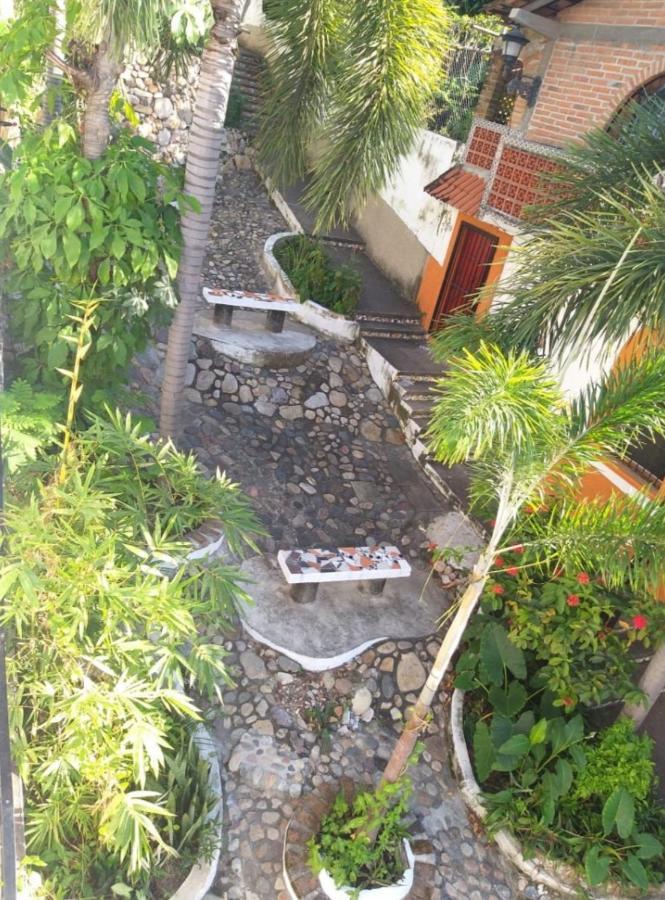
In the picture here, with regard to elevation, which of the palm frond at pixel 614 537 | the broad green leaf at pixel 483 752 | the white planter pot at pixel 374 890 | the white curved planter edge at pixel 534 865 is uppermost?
the palm frond at pixel 614 537

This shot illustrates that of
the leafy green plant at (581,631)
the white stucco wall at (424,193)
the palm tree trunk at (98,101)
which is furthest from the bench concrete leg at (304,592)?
the white stucco wall at (424,193)

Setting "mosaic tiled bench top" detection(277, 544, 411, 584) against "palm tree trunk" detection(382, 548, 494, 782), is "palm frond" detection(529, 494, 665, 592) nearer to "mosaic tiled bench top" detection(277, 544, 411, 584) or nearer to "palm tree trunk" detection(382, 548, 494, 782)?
"palm tree trunk" detection(382, 548, 494, 782)

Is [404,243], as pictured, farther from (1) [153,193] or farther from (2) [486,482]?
(2) [486,482]

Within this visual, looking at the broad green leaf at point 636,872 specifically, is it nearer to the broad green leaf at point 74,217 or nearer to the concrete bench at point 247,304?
the broad green leaf at point 74,217

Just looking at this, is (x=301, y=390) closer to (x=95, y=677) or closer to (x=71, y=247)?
(x=71, y=247)

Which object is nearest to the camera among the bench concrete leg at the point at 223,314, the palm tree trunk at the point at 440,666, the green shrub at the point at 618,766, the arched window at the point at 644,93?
the palm tree trunk at the point at 440,666

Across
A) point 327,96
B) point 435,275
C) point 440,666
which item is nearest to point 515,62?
point 435,275
